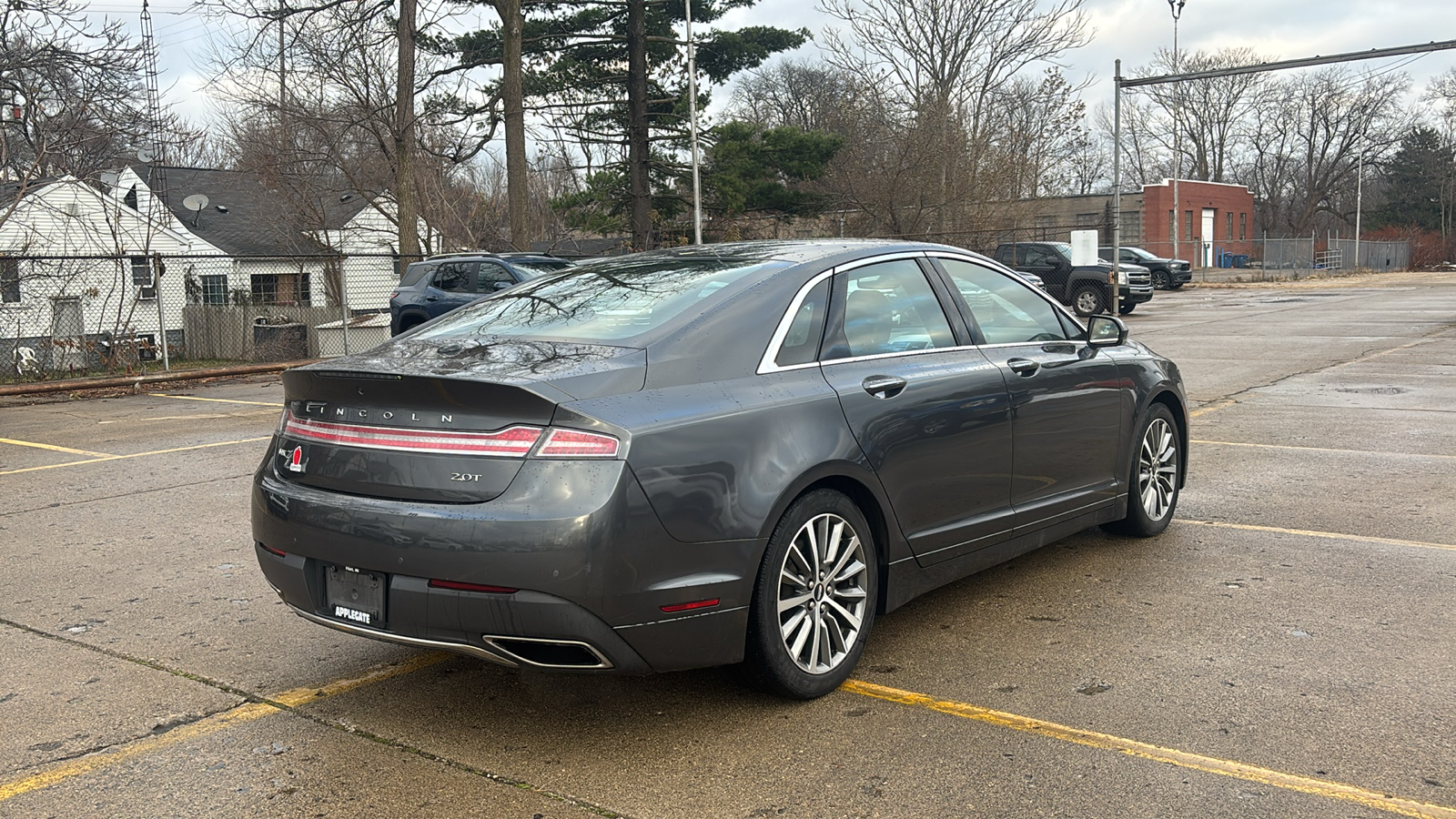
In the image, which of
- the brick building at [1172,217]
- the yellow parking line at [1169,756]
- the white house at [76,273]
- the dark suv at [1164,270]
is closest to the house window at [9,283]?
the white house at [76,273]

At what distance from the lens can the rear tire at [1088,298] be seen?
2939 cm

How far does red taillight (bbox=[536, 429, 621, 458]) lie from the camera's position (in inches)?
139

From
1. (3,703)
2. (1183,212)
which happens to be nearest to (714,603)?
(3,703)

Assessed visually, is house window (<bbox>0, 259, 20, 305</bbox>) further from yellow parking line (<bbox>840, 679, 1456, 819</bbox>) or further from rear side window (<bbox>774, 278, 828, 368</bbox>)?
yellow parking line (<bbox>840, 679, 1456, 819</bbox>)

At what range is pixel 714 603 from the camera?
12.2 feet

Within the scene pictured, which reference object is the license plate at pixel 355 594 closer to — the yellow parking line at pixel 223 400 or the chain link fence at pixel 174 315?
the yellow parking line at pixel 223 400

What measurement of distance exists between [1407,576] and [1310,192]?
8467cm

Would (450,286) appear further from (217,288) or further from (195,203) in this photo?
(195,203)

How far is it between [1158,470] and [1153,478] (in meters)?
0.07

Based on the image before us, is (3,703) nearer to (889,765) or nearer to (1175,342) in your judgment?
(889,765)

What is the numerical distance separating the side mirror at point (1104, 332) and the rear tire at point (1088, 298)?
24327 millimetres

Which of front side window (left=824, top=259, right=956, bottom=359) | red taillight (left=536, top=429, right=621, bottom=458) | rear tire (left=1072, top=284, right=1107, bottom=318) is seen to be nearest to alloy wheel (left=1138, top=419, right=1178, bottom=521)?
front side window (left=824, top=259, right=956, bottom=359)

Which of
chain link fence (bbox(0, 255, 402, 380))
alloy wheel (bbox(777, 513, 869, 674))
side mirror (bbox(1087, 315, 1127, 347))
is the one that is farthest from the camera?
chain link fence (bbox(0, 255, 402, 380))

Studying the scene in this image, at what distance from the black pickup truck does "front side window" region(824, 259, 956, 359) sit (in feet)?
82.2
